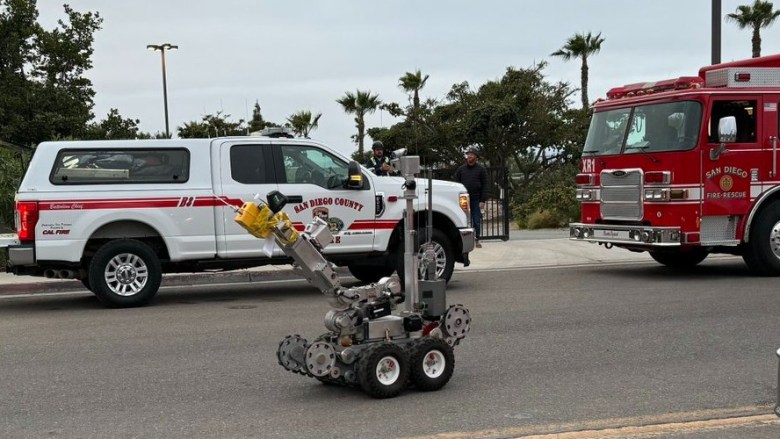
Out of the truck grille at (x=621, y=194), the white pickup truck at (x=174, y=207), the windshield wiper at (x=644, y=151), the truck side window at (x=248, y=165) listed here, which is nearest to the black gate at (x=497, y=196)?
the truck grille at (x=621, y=194)

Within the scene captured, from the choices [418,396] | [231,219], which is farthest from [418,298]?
[231,219]

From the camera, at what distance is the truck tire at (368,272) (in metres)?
12.0

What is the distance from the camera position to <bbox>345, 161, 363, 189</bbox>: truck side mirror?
34.3 feet

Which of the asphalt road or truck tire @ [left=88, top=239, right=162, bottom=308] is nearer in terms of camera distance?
the asphalt road

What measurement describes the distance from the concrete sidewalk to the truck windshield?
2.48 m

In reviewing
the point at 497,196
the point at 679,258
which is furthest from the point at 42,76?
the point at 679,258

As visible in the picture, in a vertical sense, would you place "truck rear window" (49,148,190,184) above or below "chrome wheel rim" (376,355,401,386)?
above

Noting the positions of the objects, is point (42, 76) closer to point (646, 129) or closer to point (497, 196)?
point (497, 196)

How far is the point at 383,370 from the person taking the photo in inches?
229

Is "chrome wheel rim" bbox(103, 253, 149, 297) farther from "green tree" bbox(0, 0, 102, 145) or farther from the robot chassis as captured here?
"green tree" bbox(0, 0, 102, 145)

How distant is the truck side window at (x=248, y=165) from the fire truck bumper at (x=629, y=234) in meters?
5.03

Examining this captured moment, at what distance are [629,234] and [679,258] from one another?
2.08 m

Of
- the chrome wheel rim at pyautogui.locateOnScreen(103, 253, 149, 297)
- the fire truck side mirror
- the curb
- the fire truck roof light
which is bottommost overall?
the curb

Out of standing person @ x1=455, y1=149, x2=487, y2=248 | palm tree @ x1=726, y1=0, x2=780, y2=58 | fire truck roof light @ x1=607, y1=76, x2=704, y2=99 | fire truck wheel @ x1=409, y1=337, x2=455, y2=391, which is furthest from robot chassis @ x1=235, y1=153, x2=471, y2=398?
palm tree @ x1=726, y1=0, x2=780, y2=58
